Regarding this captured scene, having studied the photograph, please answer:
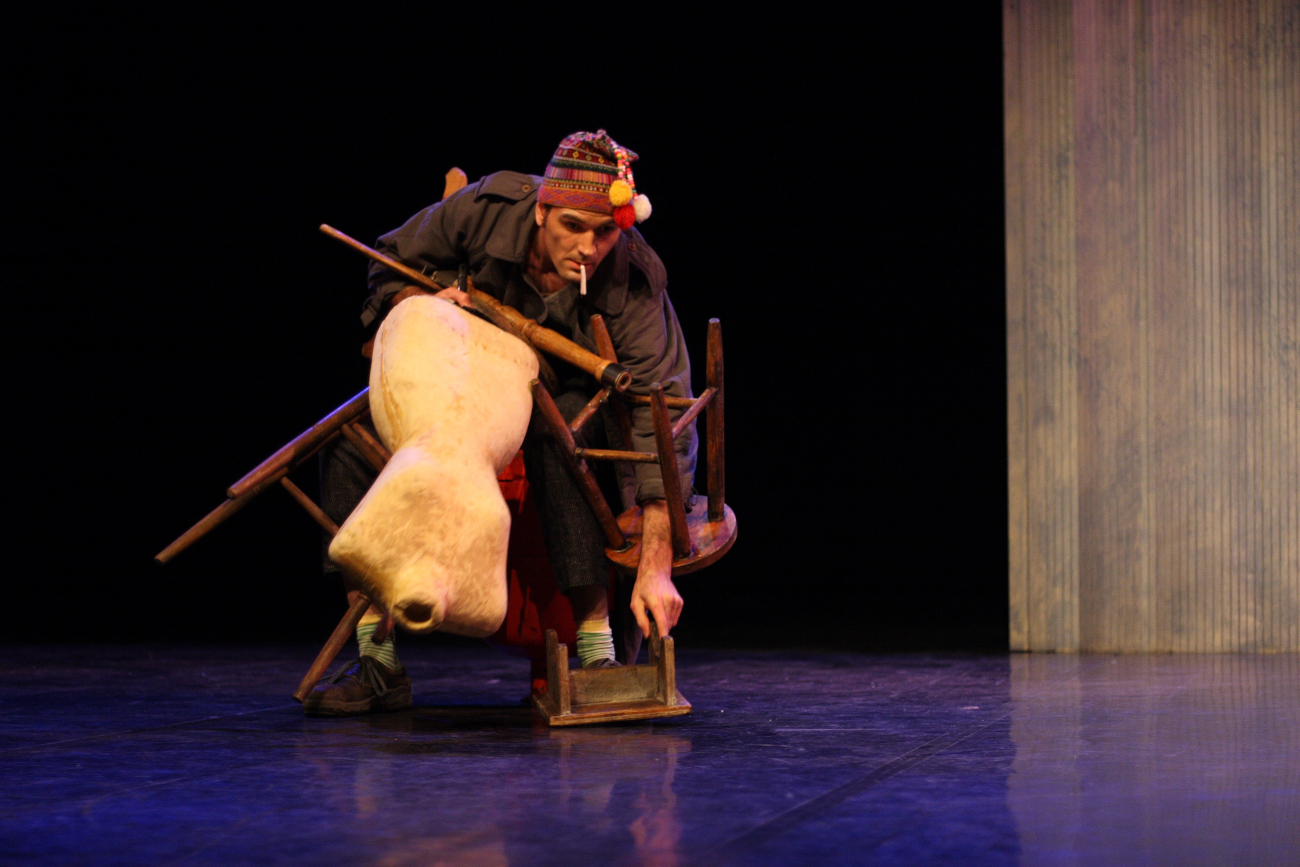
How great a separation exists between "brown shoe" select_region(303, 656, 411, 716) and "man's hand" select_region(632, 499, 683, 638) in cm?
41

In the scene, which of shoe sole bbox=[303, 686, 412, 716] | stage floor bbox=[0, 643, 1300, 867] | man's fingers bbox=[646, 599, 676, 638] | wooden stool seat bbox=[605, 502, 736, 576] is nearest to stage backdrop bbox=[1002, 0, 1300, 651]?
stage floor bbox=[0, 643, 1300, 867]

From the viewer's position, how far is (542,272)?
2.22 m

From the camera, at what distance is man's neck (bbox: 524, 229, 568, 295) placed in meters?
2.20

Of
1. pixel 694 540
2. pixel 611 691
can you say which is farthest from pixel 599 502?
pixel 611 691

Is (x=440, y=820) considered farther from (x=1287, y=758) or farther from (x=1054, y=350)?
(x=1054, y=350)

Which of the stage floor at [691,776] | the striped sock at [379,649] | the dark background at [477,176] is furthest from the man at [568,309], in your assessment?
the dark background at [477,176]

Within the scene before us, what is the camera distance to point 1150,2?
314 centimetres

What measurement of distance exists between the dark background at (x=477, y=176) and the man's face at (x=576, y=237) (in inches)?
76.8

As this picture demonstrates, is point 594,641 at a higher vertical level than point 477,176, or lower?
lower

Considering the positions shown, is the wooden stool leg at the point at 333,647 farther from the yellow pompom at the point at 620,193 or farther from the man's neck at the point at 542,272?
the yellow pompom at the point at 620,193

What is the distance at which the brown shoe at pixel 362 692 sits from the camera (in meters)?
2.05

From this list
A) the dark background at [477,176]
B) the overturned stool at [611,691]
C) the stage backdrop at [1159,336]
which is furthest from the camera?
the dark background at [477,176]

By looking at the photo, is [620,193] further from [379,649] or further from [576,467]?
[379,649]

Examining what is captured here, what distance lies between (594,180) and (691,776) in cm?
97
